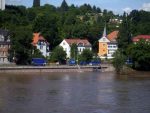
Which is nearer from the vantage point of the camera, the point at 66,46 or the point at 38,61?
the point at 38,61

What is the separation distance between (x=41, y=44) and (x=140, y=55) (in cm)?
2248

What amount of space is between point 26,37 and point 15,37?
194 cm

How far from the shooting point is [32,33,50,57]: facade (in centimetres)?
9870

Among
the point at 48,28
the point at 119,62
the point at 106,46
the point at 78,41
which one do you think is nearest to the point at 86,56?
the point at 78,41

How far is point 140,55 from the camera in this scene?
275ft

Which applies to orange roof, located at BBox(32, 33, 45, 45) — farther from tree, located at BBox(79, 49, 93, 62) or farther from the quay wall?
the quay wall

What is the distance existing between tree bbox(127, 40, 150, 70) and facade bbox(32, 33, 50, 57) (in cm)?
1959

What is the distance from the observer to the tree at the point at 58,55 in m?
90.3

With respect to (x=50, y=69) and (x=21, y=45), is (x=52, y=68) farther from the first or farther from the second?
(x=21, y=45)

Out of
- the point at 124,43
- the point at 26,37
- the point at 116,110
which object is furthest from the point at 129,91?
the point at 124,43

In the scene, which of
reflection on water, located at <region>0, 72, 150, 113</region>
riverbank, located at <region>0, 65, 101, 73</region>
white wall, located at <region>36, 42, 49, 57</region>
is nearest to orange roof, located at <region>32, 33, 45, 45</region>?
white wall, located at <region>36, 42, 49, 57</region>

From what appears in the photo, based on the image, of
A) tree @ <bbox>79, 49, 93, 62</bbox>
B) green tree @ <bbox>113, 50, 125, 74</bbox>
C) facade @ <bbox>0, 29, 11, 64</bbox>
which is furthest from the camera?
tree @ <bbox>79, 49, 93, 62</bbox>

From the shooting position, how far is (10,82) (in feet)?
188

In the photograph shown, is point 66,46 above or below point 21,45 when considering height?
above
